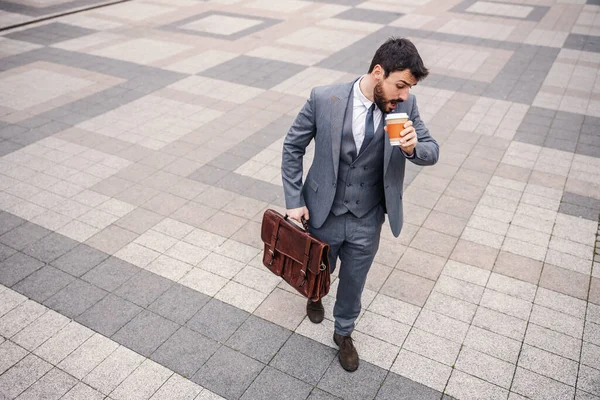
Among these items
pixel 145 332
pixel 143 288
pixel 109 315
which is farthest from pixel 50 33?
pixel 145 332

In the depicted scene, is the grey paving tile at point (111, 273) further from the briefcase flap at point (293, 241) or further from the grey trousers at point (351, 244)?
the grey trousers at point (351, 244)

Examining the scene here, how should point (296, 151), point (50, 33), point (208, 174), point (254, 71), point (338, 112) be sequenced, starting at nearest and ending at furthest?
point (338, 112), point (296, 151), point (208, 174), point (254, 71), point (50, 33)

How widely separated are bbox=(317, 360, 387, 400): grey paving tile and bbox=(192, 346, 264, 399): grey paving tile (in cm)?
54

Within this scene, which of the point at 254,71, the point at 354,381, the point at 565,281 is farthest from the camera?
the point at 254,71

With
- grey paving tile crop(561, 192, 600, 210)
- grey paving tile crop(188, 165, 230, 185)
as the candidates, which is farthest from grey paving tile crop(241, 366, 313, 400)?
grey paving tile crop(561, 192, 600, 210)

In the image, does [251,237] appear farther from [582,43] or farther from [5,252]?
[582,43]

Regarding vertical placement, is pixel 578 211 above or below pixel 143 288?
below

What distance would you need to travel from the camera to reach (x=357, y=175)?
3377 millimetres

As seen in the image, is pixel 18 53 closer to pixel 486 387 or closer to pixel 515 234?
pixel 515 234

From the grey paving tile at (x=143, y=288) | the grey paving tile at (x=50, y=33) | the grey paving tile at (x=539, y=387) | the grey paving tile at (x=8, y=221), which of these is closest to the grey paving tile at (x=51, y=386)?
the grey paving tile at (x=143, y=288)

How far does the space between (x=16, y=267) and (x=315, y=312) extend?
2.98 m

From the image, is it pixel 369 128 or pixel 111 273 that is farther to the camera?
pixel 111 273

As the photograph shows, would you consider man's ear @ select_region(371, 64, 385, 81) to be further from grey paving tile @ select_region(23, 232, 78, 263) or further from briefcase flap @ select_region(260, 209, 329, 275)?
grey paving tile @ select_region(23, 232, 78, 263)

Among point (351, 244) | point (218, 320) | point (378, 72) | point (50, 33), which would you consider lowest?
point (218, 320)
